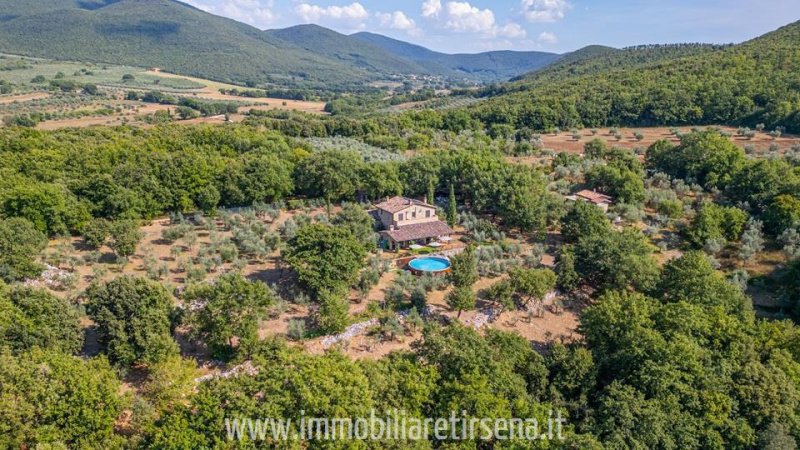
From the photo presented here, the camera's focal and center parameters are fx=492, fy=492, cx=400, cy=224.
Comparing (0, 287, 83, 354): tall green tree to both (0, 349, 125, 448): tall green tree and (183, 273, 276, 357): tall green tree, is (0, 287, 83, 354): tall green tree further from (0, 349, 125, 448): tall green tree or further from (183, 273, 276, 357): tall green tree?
(183, 273, 276, 357): tall green tree

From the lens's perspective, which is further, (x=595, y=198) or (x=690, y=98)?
(x=690, y=98)

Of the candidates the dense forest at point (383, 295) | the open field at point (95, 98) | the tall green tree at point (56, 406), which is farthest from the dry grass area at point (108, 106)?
the tall green tree at point (56, 406)

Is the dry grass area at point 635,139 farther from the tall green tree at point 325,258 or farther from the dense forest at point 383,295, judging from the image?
the tall green tree at point 325,258

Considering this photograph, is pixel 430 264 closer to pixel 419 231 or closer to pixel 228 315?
pixel 419 231

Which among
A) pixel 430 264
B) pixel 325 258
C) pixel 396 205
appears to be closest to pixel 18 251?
pixel 325 258

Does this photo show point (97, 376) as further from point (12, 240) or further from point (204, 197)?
point (204, 197)

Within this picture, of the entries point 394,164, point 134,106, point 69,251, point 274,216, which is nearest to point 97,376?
point 69,251
